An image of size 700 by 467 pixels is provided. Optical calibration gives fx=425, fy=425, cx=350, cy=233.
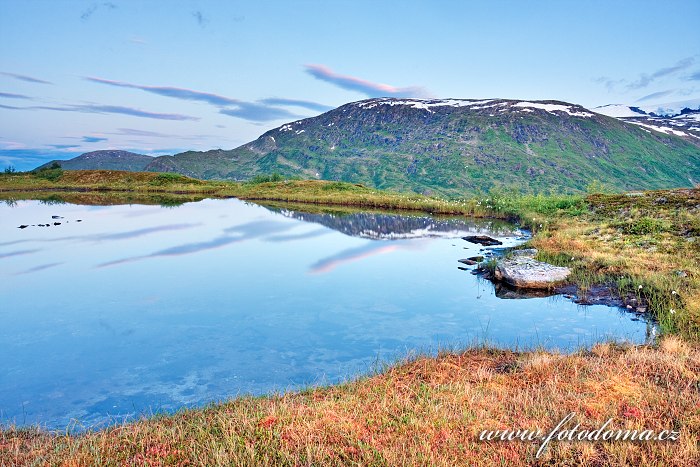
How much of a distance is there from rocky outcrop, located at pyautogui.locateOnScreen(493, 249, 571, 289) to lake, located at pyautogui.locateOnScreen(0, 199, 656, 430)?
1.30 meters

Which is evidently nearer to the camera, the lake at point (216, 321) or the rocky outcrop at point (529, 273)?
the lake at point (216, 321)

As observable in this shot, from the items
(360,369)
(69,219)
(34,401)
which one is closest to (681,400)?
(360,369)

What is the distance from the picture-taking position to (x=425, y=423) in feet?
24.3

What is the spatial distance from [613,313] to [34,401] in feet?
64.6

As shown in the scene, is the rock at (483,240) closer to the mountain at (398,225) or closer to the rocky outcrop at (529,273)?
the mountain at (398,225)

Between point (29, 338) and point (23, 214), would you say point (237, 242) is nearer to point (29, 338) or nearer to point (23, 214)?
point (29, 338)

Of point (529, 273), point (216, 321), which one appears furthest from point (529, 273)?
point (216, 321)

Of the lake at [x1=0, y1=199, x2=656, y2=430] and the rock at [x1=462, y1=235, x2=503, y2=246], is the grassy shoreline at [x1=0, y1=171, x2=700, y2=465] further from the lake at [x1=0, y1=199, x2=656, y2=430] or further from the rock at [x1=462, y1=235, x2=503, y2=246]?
the rock at [x1=462, y1=235, x2=503, y2=246]

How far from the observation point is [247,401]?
952 centimetres

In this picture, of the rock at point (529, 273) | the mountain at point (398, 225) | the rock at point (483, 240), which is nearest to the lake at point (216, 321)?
the rock at point (529, 273)

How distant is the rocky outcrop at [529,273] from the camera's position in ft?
69.5

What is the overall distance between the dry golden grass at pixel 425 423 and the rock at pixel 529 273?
10.7 meters

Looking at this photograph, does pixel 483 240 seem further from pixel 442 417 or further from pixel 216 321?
pixel 442 417

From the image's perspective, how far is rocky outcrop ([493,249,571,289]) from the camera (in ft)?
69.5
